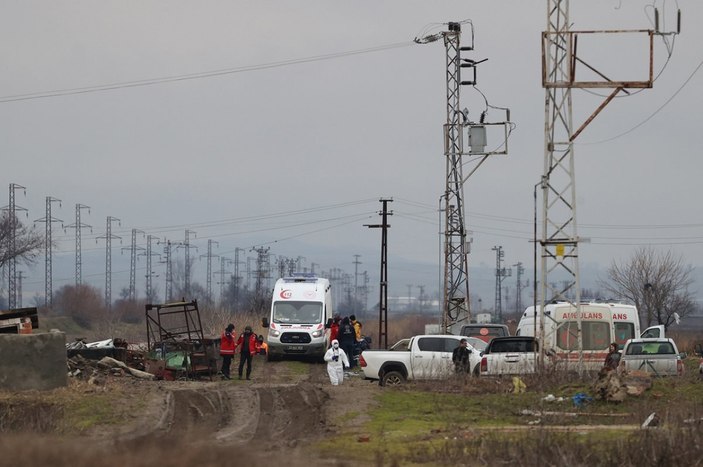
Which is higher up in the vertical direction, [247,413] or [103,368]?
[103,368]

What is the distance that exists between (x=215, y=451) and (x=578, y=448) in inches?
235

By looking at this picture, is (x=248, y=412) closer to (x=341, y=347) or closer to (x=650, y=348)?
(x=650, y=348)

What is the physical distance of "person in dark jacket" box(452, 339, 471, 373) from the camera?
99.5 feet

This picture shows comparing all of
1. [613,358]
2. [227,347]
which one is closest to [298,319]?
[227,347]

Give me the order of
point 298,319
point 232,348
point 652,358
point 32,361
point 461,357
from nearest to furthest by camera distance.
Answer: point 32,361 → point 461,357 → point 652,358 → point 232,348 → point 298,319

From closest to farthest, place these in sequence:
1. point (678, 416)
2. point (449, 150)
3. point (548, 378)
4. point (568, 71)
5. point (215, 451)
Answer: point (215, 451), point (678, 416), point (548, 378), point (568, 71), point (449, 150)

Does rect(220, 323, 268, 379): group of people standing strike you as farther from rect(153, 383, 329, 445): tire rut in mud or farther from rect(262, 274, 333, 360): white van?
rect(262, 274, 333, 360): white van

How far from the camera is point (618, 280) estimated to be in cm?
8275

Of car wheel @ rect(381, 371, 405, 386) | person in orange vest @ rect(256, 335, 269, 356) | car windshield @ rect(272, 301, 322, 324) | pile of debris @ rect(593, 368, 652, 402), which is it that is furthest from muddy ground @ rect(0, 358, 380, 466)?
person in orange vest @ rect(256, 335, 269, 356)

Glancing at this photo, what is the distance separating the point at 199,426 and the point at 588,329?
16350 millimetres

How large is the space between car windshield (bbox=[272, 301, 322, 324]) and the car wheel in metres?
16.9

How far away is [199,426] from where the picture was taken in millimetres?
21000

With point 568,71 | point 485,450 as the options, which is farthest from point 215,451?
point 568,71

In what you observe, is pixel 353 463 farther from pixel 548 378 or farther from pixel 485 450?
pixel 548 378
